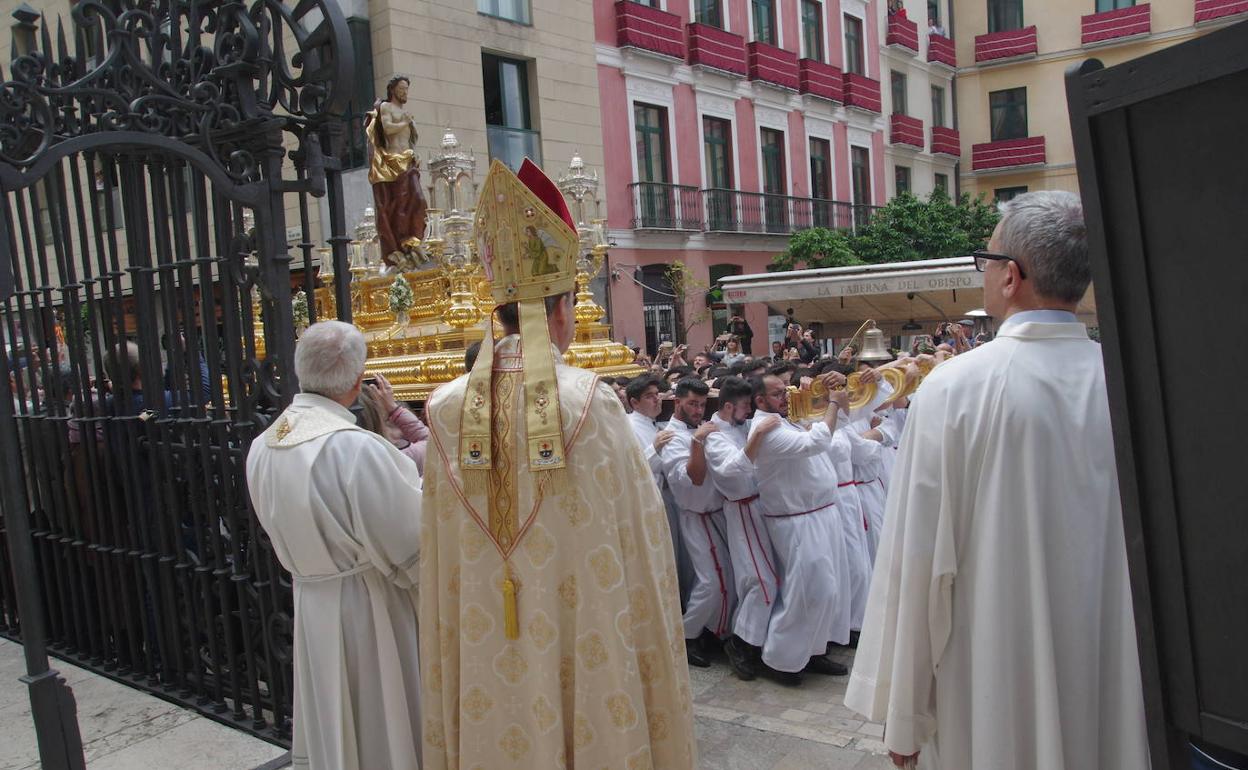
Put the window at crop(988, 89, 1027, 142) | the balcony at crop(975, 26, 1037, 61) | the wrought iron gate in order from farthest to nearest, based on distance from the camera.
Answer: the window at crop(988, 89, 1027, 142), the balcony at crop(975, 26, 1037, 61), the wrought iron gate

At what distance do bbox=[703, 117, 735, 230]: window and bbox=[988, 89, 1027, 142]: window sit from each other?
42.3 ft

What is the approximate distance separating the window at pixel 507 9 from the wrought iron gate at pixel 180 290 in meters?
11.6

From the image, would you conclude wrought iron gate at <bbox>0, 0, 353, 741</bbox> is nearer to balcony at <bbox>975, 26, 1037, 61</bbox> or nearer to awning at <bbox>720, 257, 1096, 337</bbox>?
awning at <bbox>720, 257, 1096, 337</bbox>

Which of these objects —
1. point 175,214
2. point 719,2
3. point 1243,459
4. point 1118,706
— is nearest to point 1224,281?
point 1243,459

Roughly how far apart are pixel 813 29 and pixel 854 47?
2.05 m

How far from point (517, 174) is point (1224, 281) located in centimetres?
176

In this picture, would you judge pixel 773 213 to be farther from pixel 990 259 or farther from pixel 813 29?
pixel 990 259

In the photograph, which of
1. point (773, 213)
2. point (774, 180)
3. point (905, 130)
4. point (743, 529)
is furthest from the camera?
point (905, 130)

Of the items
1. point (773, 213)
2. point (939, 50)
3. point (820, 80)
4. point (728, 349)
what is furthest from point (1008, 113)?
point (728, 349)

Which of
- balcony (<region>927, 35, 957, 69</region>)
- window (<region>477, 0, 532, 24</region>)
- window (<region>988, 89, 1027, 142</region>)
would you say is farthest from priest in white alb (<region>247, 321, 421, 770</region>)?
window (<region>988, 89, 1027, 142</region>)

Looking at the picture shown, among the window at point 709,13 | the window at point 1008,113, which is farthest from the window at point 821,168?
the window at point 1008,113

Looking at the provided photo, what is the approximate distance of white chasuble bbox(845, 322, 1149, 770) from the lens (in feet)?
6.49

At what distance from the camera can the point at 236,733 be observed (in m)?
3.80

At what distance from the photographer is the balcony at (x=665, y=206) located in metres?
18.5
